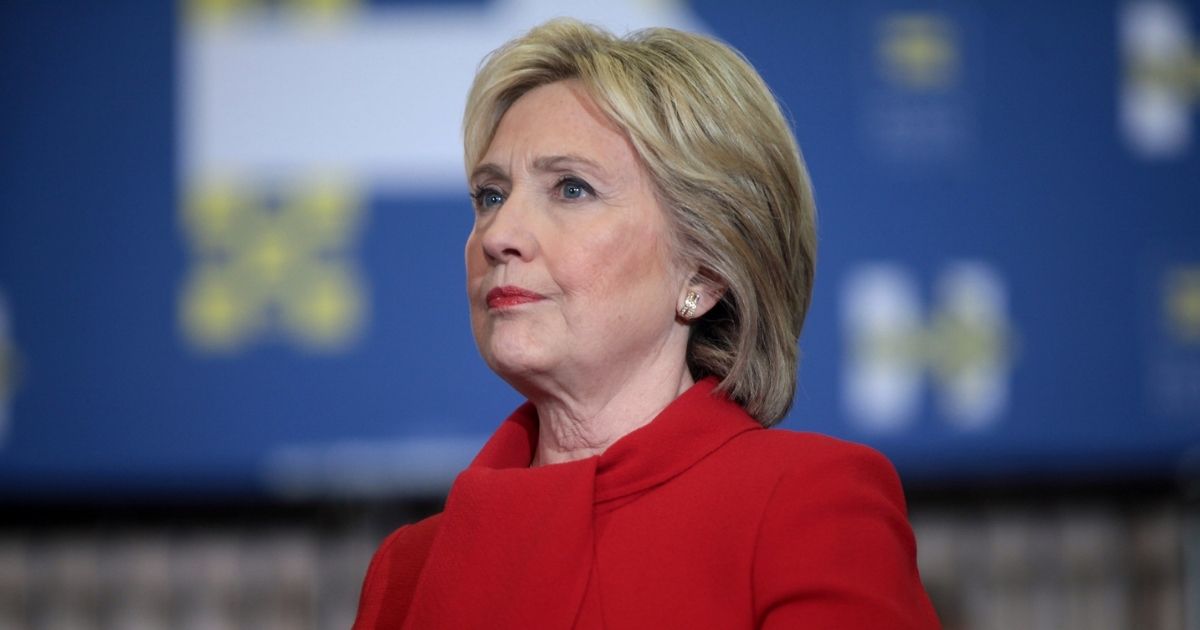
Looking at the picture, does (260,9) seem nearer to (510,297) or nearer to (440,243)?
(440,243)

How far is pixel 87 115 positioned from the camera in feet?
12.3

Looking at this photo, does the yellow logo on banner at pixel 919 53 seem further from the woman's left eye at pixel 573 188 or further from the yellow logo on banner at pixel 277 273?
the woman's left eye at pixel 573 188

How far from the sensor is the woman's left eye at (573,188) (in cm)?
153

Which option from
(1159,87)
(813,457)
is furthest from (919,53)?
(813,457)

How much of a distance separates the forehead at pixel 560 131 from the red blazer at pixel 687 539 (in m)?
0.27

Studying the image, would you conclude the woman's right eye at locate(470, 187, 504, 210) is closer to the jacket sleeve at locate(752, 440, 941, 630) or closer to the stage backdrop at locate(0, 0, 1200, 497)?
the jacket sleeve at locate(752, 440, 941, 630)

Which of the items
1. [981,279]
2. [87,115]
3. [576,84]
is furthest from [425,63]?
[576,84]

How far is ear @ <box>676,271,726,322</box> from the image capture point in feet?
5.19

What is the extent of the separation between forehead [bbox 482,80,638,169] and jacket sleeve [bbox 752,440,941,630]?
0.39 m

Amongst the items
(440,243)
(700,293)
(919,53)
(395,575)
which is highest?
(919,53)

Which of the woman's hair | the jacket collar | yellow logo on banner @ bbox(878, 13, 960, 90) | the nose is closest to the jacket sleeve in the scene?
the jacket collar

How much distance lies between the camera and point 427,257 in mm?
3627

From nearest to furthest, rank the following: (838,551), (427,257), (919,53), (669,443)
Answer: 1. (838,551)
2. (669,443)
3. (427,257)
4. (919,53)

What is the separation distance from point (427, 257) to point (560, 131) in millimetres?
2116
